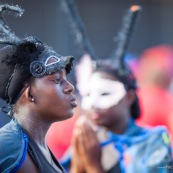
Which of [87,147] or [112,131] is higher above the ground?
[87,147]

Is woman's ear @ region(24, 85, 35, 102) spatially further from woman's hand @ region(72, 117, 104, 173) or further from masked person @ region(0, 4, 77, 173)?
woman's hand @ region(72, 117, 104, 173)

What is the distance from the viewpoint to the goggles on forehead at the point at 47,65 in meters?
3.05

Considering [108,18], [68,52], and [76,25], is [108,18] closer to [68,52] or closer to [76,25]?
[68,52]

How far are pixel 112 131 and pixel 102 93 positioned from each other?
0.36 metres

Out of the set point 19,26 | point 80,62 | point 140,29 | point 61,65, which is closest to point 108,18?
point 140,29

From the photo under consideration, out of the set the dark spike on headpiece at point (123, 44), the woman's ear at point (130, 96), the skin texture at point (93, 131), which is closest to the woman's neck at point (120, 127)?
the skin texture at point (93, 131)

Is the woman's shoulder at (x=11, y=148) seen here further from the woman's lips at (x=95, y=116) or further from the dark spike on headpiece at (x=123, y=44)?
the dark spike on headpiece at (x=123, y=44)

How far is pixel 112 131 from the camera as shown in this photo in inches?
215

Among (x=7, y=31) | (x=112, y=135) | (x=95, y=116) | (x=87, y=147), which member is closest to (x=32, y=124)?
(x=7, y=31)

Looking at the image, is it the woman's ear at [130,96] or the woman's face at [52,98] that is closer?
the woman's face at [52,98]

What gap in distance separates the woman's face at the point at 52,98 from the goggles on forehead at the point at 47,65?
0.10ft

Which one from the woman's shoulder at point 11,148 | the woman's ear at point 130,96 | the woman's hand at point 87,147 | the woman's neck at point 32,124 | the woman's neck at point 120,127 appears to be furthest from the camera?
the woman's ear at point 130,96

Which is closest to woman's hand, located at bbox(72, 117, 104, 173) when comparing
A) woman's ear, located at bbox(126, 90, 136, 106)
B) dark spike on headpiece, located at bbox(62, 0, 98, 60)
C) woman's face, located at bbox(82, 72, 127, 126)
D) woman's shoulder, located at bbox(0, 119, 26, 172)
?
woman's face, located at bbox(82, 72, 127, 126)

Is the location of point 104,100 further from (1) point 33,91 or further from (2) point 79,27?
(1) point 33,91
